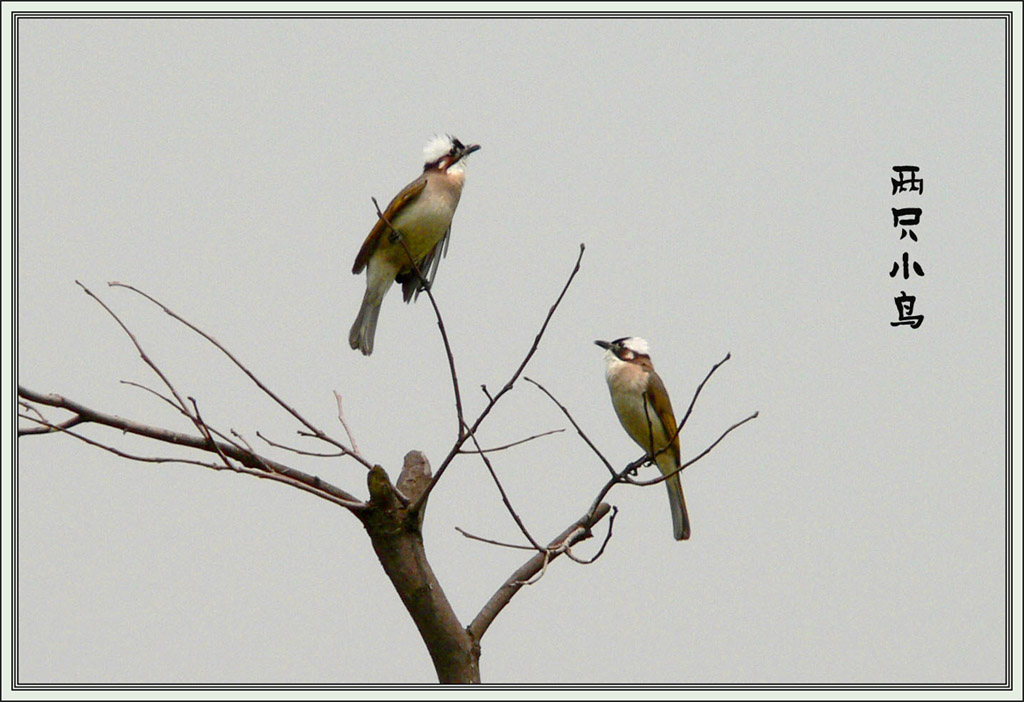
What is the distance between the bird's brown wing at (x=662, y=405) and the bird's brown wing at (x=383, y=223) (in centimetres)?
160

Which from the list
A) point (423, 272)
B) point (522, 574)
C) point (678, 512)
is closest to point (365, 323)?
point (423, 272)

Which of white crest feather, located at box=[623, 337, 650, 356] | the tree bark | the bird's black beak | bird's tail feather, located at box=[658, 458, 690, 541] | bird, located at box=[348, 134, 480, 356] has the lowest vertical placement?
the tree bark

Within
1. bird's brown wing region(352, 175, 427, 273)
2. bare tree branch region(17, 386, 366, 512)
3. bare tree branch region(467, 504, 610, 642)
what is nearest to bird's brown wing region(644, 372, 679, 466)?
bare tree branch region(467, 504, 610, 642)

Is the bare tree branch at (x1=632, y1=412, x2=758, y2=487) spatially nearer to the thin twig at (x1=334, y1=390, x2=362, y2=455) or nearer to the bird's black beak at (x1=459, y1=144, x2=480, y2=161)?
the thin twig at (x1=334, y1=390, x2=362, y2=455)

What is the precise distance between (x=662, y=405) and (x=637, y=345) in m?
0.36

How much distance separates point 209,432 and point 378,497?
66cm

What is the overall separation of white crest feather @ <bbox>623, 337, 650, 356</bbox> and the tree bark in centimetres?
181

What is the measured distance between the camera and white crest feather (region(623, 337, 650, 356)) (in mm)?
5172

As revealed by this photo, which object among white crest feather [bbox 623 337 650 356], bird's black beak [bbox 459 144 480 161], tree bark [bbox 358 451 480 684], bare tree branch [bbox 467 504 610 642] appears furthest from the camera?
bird's black beak [bbox 459 144 480 161]

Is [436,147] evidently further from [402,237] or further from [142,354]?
[142,354]

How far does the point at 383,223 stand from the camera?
16.6 ft

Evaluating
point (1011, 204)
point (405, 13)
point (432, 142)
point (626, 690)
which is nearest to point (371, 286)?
point (432, 142)

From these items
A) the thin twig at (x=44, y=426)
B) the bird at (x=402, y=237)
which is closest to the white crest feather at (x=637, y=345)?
the bird at (x=402, y=237)

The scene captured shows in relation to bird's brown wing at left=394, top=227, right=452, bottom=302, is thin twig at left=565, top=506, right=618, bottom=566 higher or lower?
lower
